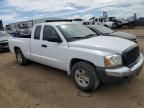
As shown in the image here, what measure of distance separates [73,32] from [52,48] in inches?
31.1

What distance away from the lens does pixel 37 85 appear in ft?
17.2

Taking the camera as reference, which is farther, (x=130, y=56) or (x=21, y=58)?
(x=21, y=58)

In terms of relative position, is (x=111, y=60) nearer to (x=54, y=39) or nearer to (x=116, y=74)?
(x=116, y=74)

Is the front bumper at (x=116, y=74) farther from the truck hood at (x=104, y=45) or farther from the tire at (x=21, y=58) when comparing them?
the tire at (x=21, y=58)

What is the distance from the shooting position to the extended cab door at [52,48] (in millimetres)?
5035

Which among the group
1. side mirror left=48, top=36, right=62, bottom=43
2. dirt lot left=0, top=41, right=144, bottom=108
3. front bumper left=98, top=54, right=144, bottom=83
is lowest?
dirt lot left=0, top=41, right=144, bottom=108

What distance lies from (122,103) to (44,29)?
336 cm

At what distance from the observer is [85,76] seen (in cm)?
450

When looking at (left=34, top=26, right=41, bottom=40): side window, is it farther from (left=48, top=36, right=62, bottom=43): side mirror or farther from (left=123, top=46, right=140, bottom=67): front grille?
(left=123, top=46, right=140, bottom=67): front grille

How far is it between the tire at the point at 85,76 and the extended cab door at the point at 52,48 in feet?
1.75

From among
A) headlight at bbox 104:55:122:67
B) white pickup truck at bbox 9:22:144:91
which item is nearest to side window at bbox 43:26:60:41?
white pickup truck at bbox 9:22:144:91

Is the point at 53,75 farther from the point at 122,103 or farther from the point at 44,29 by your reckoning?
the point at 122,103

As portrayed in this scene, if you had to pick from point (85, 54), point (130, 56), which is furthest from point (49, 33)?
point (130, 56)

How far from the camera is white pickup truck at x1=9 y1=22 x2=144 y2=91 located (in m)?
4.03
